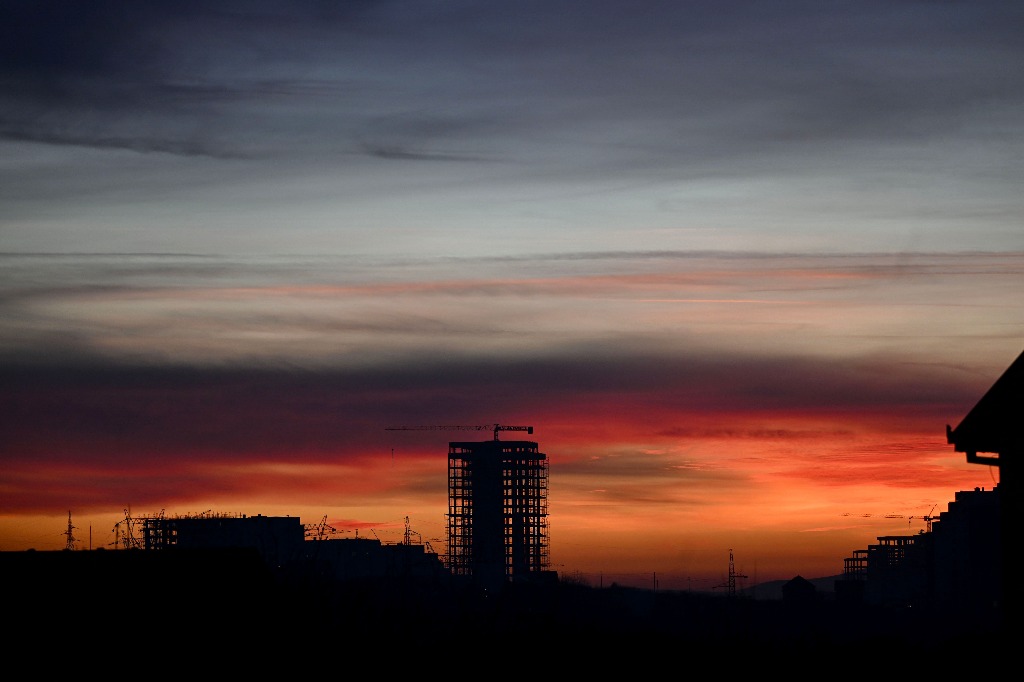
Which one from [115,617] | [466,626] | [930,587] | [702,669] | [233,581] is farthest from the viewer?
[930,587]

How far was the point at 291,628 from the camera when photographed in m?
21.1

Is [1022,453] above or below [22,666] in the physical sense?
above

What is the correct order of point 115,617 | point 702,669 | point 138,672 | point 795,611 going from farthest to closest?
1. point 795,611
2. point 115,617
3. point 138,672
4. point 702,669

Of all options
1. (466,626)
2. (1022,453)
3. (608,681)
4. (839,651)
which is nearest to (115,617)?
(466,626)

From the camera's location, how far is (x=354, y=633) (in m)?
20.3

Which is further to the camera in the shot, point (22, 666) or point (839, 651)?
point (22, 666)

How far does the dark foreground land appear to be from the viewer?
18.8 meters

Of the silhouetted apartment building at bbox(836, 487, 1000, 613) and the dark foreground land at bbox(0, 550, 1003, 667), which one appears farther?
the silhouetted apartment building at bbox(836, 487, 1000, 613)

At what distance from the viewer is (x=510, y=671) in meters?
18.6

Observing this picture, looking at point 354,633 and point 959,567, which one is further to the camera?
point 959,567

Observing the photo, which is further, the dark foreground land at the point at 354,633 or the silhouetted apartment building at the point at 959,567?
the silhouetted apartment building at the point at 959,567

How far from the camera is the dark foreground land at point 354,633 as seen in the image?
18828mm

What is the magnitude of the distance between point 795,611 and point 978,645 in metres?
64.2

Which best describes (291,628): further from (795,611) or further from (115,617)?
(795,611)
